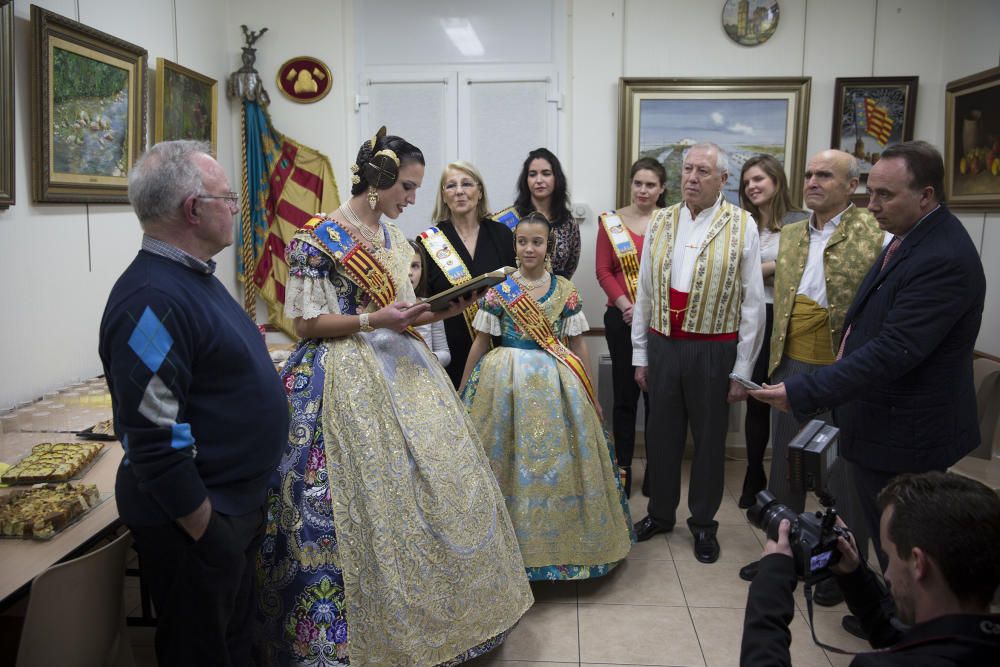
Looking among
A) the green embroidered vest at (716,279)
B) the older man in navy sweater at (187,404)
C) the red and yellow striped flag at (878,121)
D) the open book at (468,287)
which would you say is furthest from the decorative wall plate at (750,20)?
the older man in navy sweater at (187,404)

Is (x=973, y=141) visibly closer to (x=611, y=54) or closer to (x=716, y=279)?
(x=716, y=279)

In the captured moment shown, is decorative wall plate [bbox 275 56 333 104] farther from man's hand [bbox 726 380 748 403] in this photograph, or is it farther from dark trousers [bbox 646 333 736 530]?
man's hand [bbox 726 380 748 403]

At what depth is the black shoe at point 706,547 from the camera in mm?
3057

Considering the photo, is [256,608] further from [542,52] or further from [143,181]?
[542,52]

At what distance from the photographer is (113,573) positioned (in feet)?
5.41

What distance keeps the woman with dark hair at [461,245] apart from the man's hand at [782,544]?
6.86 ft

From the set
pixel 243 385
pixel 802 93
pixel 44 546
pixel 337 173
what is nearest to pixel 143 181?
pixel 243 385

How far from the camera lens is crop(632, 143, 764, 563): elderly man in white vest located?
2.86 m

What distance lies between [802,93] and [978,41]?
80 cm

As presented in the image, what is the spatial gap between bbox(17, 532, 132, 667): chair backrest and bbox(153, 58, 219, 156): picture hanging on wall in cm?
227

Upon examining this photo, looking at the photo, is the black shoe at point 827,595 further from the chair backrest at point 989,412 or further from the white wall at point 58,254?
the white wall at point 58,254

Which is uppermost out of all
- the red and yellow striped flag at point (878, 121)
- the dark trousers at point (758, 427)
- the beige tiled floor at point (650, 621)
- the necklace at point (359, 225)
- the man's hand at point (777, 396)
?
the red and yellow striped flag at point (878, 121)

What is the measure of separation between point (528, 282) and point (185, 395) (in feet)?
5.29

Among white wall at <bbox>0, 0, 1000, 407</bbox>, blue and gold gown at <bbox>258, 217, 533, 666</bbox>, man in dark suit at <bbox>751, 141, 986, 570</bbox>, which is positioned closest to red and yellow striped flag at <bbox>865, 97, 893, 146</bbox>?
white wall at <bbox>0, 0, 1000, 407</bbox>
